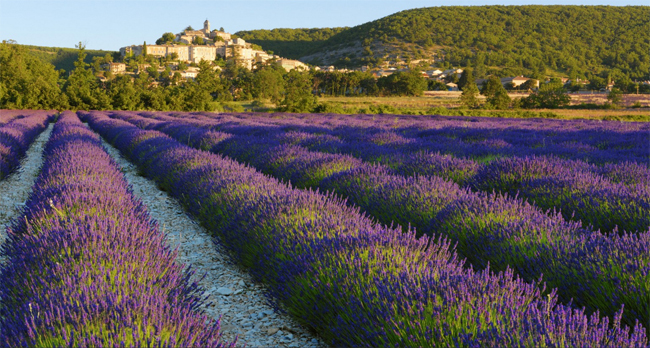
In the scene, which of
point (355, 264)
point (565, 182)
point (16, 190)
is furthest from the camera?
point (16, 190)

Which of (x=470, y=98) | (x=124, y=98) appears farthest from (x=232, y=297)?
(x=470, y=98)

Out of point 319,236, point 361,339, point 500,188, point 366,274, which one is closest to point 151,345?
point 361,339

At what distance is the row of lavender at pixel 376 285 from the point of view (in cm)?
144

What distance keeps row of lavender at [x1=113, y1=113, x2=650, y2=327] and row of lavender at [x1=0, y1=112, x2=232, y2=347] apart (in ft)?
5.66

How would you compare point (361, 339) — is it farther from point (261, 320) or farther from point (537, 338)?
point (261, 320)

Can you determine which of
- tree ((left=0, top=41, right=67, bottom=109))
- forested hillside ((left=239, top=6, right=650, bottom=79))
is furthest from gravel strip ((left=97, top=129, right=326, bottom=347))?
forested hillside ((left=239, top=6, right=650, bottom=79))

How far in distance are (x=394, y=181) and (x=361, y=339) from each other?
7.64 feet

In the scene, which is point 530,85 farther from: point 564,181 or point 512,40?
point 564,181

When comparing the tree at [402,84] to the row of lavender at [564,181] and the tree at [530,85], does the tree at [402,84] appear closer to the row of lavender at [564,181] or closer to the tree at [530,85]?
the tree at [530,85]

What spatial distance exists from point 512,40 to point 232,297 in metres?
152

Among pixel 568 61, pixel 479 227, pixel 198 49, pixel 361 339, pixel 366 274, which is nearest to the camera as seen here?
pixel 361 339

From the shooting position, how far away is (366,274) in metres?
2.02

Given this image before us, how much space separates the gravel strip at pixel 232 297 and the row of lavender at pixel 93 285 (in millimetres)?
315

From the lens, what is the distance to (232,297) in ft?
8.96
